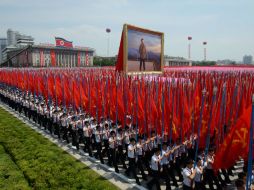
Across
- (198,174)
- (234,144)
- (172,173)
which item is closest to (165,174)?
(172,173)

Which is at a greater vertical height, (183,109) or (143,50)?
(143,50)

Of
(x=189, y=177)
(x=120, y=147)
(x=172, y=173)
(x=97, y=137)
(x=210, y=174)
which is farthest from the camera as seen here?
(x=97, y=137)

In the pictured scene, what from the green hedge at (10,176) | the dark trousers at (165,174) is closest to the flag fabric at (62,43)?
the green hedge at (10,176)

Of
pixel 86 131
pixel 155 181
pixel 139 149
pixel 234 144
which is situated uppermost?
pixel 234 144

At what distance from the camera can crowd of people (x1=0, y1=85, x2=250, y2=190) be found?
7.29 metres

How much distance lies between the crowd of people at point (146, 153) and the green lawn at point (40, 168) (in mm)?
938

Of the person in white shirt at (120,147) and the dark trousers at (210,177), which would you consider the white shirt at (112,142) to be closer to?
the person in white shirt at (120,147)

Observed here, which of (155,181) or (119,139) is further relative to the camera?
(119,139)

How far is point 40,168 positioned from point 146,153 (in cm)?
373

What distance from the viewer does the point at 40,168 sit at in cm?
922

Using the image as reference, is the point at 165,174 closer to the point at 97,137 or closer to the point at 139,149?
the point at 139,149

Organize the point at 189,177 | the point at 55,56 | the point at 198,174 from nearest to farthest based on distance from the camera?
the point at 189,177 → the point at 198,174 → the point at 55,56

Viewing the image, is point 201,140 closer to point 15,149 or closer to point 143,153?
point 143,153

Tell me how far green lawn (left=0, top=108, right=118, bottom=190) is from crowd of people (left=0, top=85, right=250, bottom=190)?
3.08ft
